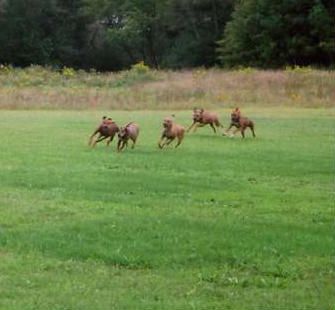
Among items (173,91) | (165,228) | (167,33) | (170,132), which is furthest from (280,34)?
(165,228)

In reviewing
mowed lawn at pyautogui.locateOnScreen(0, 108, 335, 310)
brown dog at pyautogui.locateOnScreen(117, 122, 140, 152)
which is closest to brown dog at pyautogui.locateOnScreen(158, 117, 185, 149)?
mowed lawn at pyautogui.locateOnScreen(0, 108, 335, 310)

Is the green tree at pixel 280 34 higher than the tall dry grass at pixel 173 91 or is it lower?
higher

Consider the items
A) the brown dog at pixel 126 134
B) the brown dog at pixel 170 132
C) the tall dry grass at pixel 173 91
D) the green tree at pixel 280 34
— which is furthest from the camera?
the green tree at pixel 280 34

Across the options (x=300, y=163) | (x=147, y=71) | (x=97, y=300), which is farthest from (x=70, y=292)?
(x=147, y=71)

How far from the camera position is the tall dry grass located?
3938cm

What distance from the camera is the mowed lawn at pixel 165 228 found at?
7.27 metres

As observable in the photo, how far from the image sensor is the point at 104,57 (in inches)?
3255

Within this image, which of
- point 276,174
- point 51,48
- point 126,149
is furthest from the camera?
point 51,48

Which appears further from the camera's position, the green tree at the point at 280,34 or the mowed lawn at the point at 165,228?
the green tree at the point at 280,34

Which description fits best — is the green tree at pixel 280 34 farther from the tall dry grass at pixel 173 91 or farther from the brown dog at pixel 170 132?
the brown dog at pixel 170 132

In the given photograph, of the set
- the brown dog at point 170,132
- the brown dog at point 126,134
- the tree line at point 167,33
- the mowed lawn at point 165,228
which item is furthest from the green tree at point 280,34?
the mowed lawn at point 165,228

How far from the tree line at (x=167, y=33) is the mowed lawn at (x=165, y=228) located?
45714 mm

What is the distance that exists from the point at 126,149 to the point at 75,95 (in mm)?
21259

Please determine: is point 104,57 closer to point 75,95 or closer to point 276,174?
point 75,95
